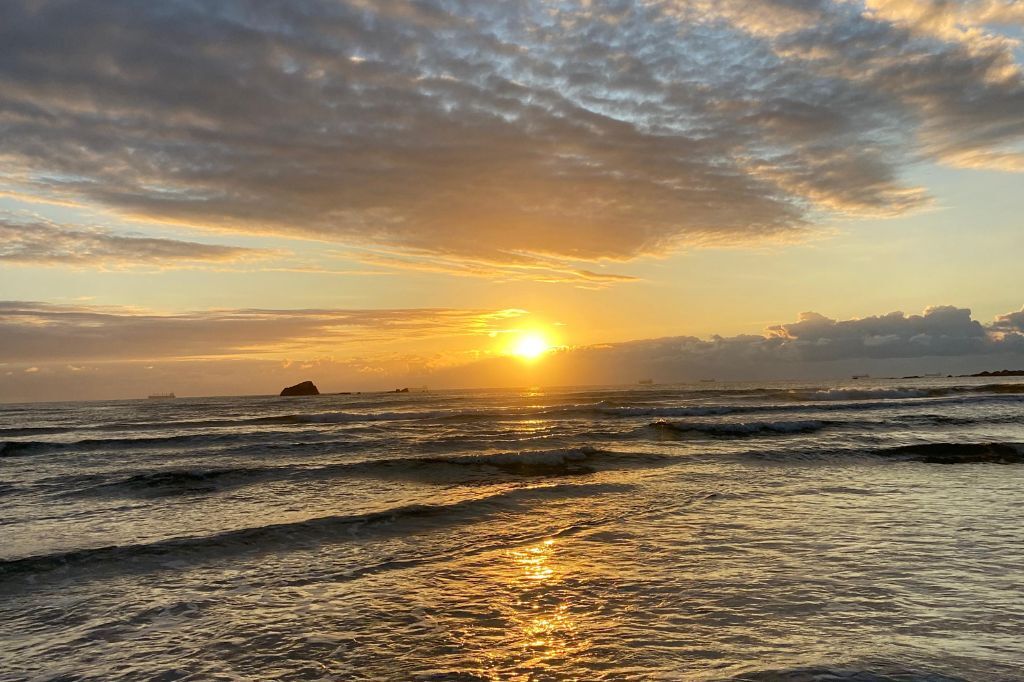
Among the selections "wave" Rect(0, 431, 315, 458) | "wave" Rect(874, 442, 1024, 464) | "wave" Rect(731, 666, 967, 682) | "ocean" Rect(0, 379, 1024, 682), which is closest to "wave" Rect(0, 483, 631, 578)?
"ocean" Rect(0, 379, 1024, 682)

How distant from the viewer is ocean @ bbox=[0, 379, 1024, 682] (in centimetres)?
677

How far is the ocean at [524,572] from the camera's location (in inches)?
267

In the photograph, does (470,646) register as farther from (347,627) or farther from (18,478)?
(18,478)

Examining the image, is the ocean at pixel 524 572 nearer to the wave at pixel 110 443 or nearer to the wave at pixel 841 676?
the wave at pixel 841 676

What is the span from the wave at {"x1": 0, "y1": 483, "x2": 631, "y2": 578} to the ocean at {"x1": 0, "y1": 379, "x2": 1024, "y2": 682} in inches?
3.0

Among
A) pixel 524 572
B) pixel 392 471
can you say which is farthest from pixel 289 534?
pixel 392 471

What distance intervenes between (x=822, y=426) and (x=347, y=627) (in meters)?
35.9

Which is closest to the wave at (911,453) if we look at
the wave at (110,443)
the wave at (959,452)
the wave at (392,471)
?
the wave at (959,452)

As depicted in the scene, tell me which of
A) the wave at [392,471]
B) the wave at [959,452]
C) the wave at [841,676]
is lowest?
the wave at [959,452]

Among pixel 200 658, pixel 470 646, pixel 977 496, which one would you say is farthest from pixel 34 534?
pixel 977 496

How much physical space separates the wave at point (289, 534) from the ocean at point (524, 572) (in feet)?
0.25

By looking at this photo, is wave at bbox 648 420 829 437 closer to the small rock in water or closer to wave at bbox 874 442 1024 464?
wave at bbox 874 442 1024 464

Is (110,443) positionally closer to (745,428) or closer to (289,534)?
(289,534)

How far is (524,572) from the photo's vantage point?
10.0m
